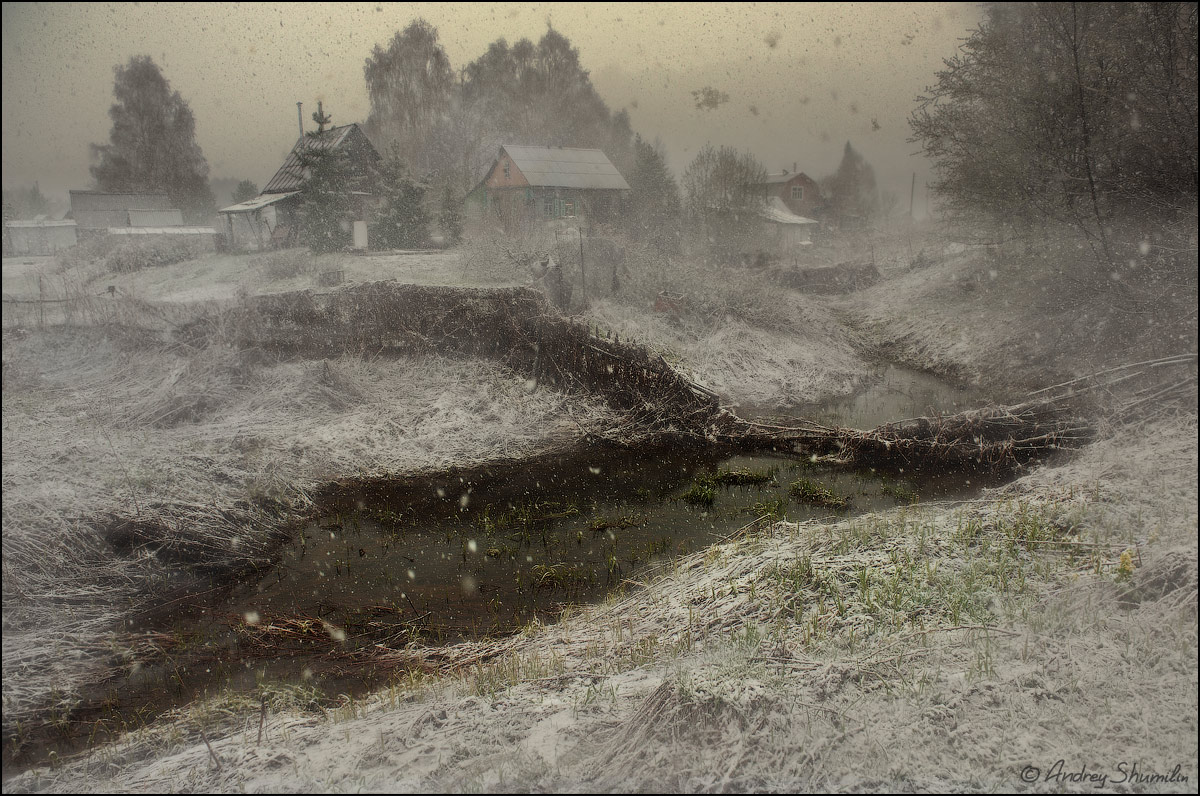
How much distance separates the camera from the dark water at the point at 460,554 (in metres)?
4.45

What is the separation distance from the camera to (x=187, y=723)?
367 cm

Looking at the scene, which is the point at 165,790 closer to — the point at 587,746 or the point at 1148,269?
the point at 587,746

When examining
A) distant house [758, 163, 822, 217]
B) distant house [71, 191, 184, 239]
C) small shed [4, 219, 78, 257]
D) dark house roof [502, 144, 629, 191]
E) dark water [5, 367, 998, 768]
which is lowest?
dark water [5, 367, 998, 768]

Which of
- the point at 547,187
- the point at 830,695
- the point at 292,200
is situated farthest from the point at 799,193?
the point at 830,695

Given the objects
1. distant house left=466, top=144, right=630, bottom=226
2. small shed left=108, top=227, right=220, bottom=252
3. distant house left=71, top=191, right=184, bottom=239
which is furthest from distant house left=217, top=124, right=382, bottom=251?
distant house left=466, top=144, right=630, bottom=226

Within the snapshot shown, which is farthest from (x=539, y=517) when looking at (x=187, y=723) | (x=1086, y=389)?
(x=1086, y=389)

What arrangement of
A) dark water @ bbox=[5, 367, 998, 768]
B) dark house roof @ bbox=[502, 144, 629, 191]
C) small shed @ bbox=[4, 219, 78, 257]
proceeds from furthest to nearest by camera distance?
dark house roof @ bbox=[502, 144, 629, 191], small shed @ bbox=[4, 219, 78, 257], dark water @ bbox=[5, 367, 998, 768]

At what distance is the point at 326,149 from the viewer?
11773 mm

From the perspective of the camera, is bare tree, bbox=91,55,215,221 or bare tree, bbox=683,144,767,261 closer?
bare tree, bbox=91,55,215,221

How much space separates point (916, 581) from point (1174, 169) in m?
3.70

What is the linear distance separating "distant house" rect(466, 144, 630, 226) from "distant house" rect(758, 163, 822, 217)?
12.2 m

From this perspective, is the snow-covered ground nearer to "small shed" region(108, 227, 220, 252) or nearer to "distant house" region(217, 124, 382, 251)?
"small shed" region(108, 227, 220, 252)

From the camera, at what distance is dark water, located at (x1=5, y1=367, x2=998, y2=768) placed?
445 cm

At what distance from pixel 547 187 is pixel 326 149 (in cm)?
490
